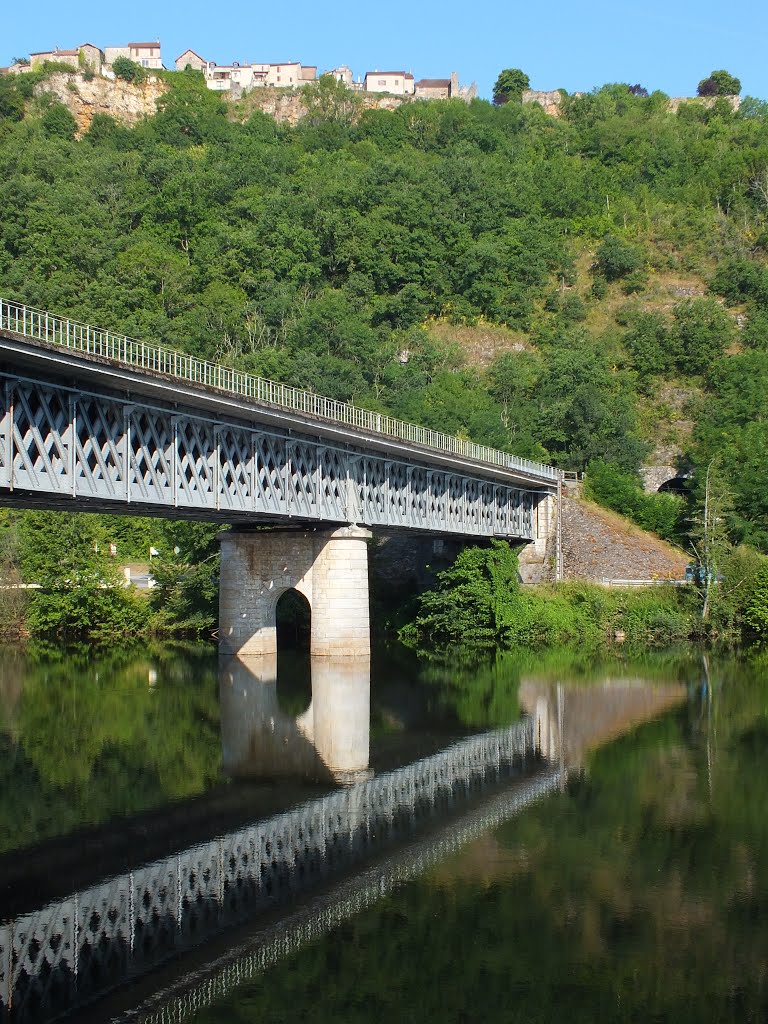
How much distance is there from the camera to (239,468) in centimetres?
4394

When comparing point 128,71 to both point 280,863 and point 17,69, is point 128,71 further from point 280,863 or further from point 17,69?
point 280,863

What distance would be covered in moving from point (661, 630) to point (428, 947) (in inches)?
1877

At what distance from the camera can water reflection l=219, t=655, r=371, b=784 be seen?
31281mm

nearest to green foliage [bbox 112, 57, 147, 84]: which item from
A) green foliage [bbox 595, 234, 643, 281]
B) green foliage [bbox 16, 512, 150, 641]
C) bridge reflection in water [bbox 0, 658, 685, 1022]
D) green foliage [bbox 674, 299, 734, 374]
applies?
green foliage [bbox 595, 234, 643, 281]

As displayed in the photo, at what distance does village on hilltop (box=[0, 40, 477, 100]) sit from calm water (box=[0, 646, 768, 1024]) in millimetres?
145752

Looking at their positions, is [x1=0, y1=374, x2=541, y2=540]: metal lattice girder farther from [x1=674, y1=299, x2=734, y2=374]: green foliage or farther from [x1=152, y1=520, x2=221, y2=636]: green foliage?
[x1=674, y1=299, x2=734, y2=374]: green foliage

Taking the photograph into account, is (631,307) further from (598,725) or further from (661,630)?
(598,725)

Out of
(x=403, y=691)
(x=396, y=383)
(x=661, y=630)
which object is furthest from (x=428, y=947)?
(x=396, y=383)

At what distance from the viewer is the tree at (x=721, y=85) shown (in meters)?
176

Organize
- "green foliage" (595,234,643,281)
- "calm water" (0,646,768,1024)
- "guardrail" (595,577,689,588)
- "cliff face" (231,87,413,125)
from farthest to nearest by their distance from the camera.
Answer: "cliff face" (231,87,413,125)
"green foliage" (595,234,643,281)
"guardrail" (595,577,689,588)
"calm water" (0,646,768,1024)

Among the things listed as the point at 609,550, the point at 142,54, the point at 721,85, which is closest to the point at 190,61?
the point at 142,54

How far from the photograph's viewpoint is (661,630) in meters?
63.8

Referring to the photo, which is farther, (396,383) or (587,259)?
(587,259)

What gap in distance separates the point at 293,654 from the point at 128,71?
386ft
